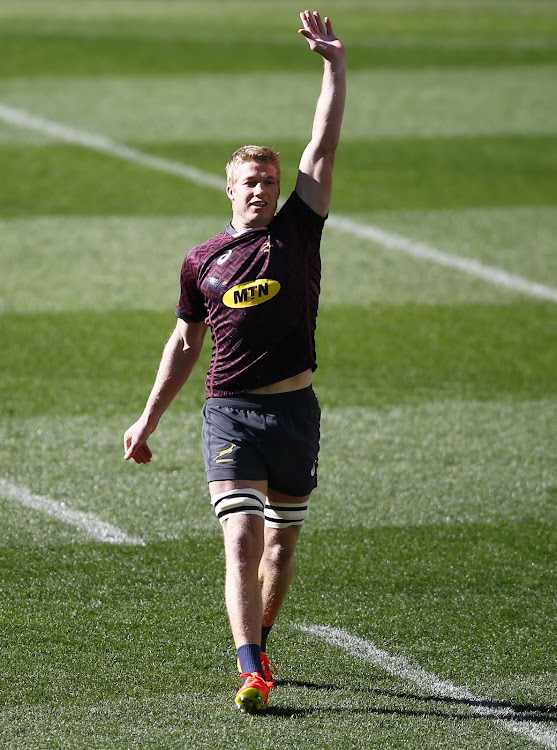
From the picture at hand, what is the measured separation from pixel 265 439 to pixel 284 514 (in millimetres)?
349

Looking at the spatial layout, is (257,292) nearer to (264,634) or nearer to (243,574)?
(243,574)

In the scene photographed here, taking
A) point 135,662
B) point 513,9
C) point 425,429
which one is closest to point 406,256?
point 425,429

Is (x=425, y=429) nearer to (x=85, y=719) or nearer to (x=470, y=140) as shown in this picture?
(x=85, y=719)

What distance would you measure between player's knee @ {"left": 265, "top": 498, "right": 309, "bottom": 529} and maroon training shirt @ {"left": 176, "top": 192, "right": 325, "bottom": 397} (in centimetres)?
47

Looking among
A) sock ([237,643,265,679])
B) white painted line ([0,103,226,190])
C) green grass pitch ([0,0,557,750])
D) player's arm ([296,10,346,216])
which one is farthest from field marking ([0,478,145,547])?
white painted line ([0,103,226,190])

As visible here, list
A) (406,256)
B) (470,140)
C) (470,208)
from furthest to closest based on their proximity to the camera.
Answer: (470,140)
(470,208)
(406,256)

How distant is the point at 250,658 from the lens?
4215 millimetres

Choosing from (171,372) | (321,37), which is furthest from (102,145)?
(171,372)

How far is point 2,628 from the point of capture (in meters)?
5.02

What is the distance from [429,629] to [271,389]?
4.42ft

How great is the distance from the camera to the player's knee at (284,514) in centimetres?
468

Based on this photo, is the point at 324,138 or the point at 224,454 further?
the point at 324,138

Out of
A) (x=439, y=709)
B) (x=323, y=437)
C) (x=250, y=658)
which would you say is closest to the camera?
(x=250, y=658)

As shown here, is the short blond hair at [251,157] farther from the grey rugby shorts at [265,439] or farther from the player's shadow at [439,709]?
the player's shadow at [439,709]
